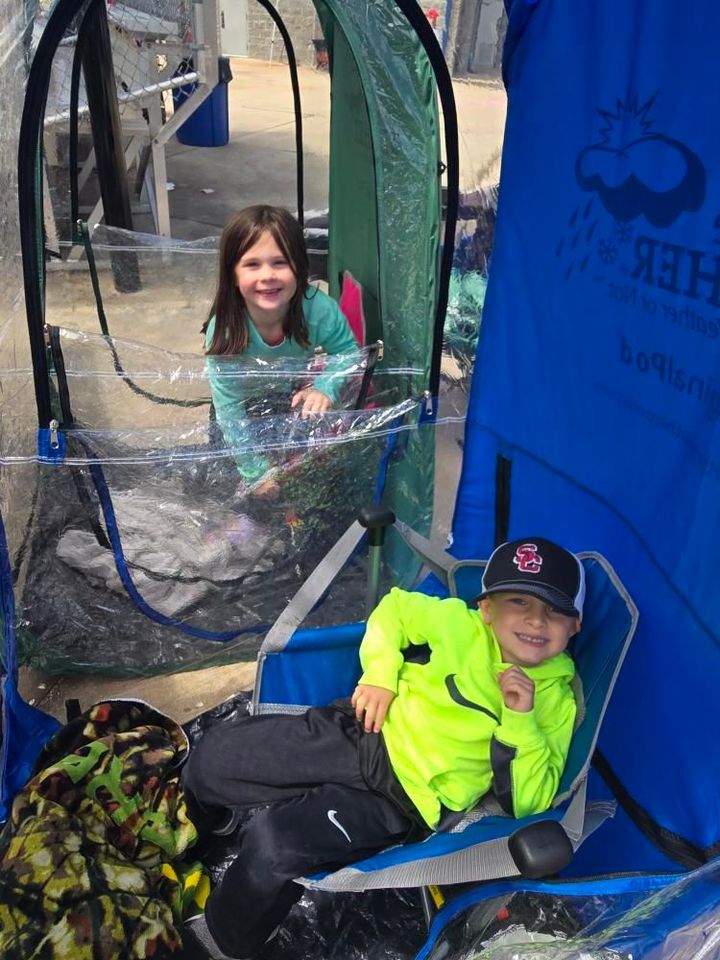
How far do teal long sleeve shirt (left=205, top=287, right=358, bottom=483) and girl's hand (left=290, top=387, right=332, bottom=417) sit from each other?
0.02 meters

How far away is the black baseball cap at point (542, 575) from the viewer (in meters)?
1.27

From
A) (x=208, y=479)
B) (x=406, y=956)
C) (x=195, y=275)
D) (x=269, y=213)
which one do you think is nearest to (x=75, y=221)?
(x=195, y=275)

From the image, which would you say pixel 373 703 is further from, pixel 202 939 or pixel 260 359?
pixel 260 359

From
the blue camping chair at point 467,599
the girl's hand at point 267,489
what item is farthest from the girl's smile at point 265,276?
the blue camping chair at point 467,599

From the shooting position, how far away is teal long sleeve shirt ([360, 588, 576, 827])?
1.23 metres

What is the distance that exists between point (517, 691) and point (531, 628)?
0.12 meters

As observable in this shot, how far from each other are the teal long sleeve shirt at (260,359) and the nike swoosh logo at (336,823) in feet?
2.43

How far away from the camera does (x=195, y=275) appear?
3.12 metres

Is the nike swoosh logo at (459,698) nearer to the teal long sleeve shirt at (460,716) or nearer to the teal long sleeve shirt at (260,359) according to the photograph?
the teal long sleeve shirt at (460,716)

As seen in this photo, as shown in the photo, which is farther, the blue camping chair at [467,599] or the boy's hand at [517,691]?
the boy's hand at [517,691]

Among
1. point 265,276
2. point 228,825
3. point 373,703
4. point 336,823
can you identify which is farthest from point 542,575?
point 265,276

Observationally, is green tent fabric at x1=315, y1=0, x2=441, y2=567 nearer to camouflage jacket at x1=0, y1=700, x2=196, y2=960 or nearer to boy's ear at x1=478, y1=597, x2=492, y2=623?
boy's ear at x1=478, y1=597, x2=492, y2=623

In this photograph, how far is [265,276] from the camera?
1.91 m

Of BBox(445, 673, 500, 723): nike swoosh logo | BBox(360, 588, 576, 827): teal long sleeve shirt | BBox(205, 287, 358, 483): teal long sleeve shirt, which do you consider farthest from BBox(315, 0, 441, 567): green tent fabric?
BBox(445, 673, 500, 723): nike swoosh logo
